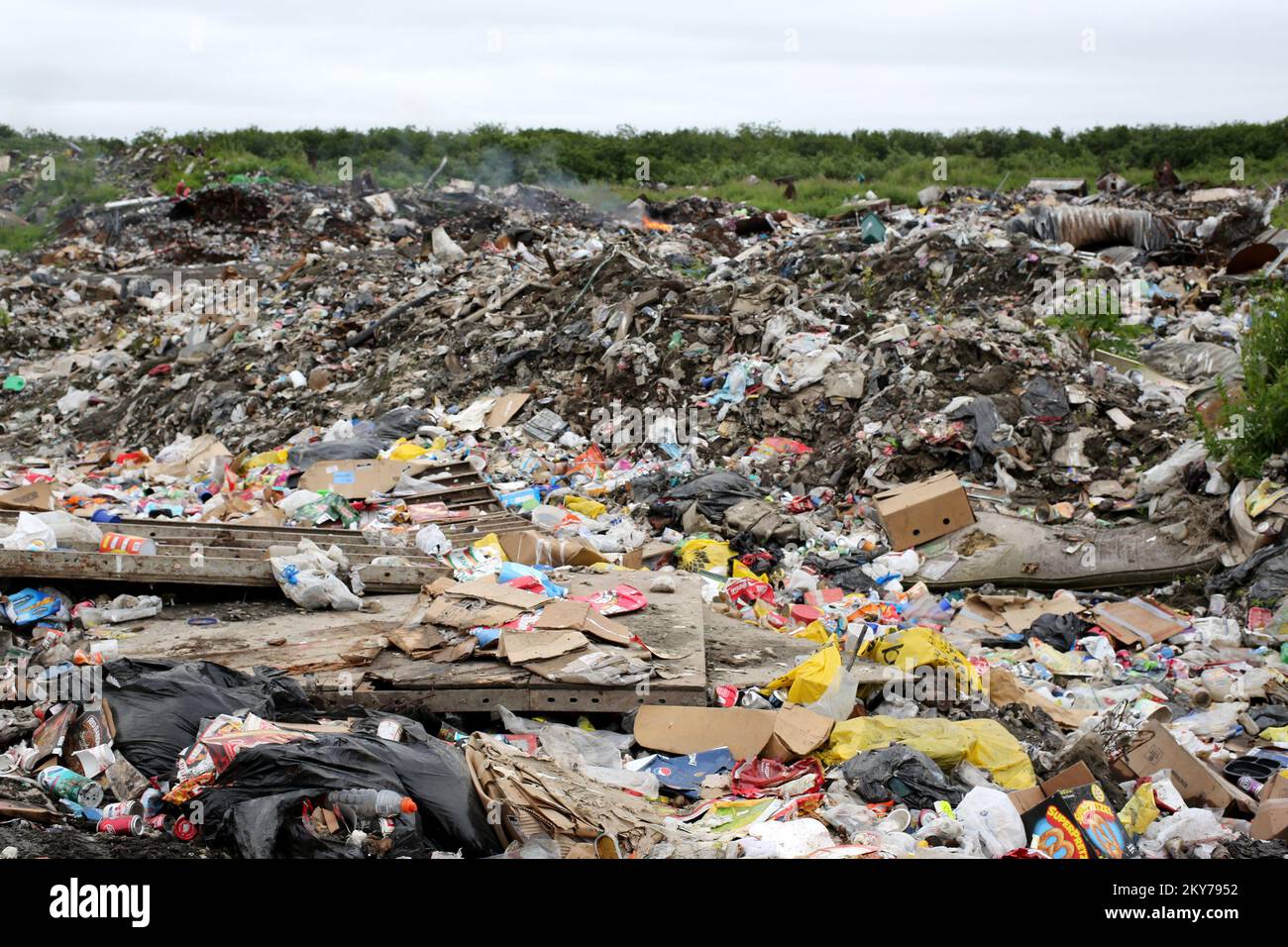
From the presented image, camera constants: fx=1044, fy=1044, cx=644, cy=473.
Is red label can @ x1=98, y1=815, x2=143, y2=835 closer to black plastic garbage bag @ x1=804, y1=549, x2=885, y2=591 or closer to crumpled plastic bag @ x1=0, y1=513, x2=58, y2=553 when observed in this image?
crumpled plastic bag @ x1=0, y1=513, x2=58, y2=553

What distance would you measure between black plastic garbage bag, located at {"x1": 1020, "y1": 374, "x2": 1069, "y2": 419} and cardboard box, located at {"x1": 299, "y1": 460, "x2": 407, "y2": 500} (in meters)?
4.68

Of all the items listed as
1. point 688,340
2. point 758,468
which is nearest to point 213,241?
point 688,340

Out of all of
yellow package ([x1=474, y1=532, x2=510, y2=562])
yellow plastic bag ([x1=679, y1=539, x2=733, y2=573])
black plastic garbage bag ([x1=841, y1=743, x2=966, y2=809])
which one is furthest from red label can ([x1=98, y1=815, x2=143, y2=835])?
yellow plastic bag ([x1=679, y1=539, x2=733, y2=573])

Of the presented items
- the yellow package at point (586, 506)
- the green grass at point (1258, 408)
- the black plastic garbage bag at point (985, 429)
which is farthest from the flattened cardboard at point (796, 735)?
the black plastic garbage bag at point (985, 429)

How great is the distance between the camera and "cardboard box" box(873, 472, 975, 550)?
268 inches

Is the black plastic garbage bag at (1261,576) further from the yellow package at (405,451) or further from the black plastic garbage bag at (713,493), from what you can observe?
the yellow package at (405,451)

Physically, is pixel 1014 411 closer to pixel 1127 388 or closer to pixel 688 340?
pixel 1127 388

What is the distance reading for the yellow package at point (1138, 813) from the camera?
3443 mm

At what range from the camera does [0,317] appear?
13.8 m

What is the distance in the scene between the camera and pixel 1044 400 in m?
7.75

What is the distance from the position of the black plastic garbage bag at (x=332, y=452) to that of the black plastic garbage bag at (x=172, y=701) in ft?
14.8

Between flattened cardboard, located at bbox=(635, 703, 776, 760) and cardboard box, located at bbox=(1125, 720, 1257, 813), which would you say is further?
flattened cardboard, located at bbox=(635, 703, 776, 760)

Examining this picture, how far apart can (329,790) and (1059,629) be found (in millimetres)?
4051
